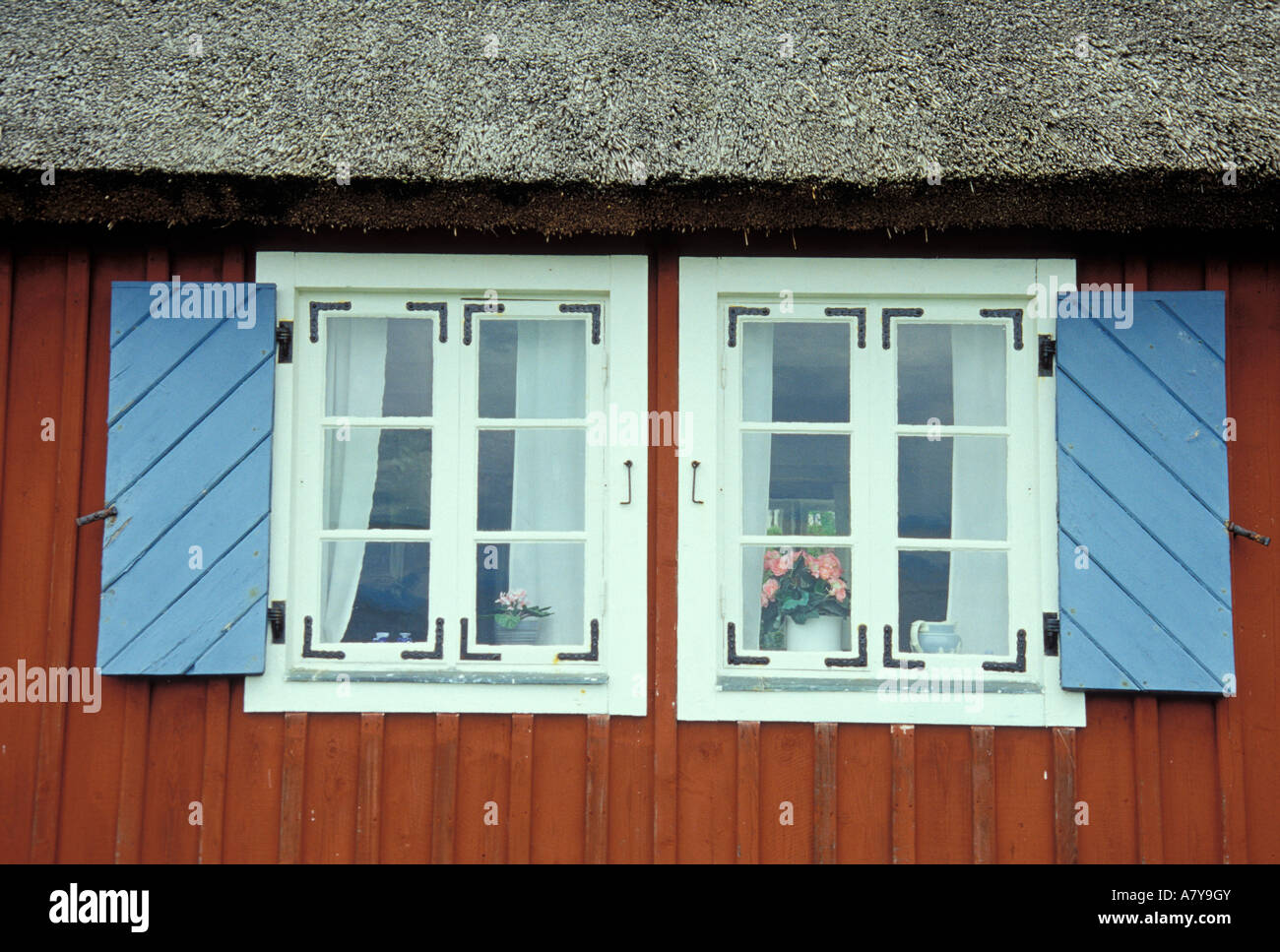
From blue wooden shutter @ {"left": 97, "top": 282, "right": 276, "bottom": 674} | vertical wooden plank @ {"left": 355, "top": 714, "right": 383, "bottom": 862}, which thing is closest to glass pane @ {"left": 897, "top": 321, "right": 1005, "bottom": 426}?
vertical wooden plank @ {"left": 355, "top": 714, "right": 383, "bottom": 862}

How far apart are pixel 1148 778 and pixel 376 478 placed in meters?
2.62

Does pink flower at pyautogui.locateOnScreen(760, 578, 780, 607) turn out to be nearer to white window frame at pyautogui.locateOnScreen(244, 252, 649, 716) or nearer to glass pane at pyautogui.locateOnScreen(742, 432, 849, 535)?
glass pane at pyautogui.locateOnScreen(742, 432, 849, 535)

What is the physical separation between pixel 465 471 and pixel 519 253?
74 centimetres

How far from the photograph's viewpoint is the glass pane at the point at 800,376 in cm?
275

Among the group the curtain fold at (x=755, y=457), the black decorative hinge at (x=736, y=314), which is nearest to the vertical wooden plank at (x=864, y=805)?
the curtain fold at (x=755, y=457)

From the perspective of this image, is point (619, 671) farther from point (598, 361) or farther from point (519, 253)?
point (519, 253)

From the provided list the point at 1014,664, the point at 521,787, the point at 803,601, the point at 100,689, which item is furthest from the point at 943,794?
the point at 100,689

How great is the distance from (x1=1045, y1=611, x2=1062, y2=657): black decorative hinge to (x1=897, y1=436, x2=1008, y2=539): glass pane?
30 centimetres

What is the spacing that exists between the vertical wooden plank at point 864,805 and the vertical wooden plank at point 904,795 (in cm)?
2

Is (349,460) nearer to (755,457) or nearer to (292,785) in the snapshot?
(292,785)

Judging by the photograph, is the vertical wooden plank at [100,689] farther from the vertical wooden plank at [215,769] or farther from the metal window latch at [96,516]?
the vertical wooden plank at [215,769]

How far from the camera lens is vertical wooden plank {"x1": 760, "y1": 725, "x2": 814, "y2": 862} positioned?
2.55 meters
